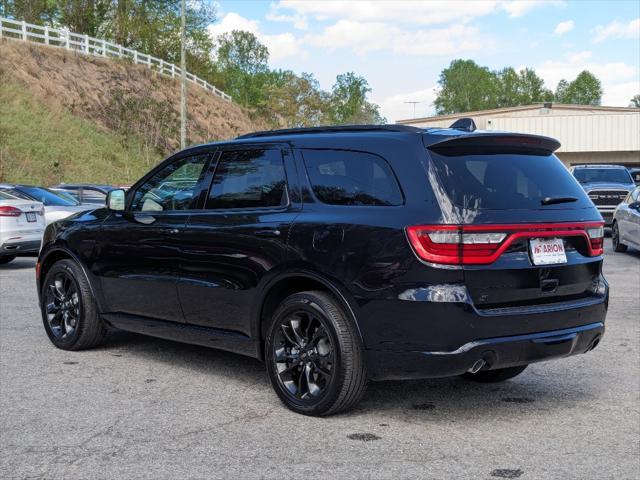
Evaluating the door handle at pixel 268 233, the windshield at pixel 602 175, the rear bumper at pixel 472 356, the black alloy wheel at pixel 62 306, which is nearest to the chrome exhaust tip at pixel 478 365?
the rear bumper at pixel 472 356

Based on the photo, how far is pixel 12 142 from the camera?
35.5 m

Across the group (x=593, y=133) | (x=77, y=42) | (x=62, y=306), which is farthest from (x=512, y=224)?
(x=593, y=133)

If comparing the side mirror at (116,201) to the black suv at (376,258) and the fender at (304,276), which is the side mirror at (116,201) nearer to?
the black suv at (376,258)

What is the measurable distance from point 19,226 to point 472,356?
39.2 ft

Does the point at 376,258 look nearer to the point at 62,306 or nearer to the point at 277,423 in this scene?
the point at 277,423

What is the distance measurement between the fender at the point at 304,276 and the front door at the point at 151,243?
0.85m

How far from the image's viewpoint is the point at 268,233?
5578mm

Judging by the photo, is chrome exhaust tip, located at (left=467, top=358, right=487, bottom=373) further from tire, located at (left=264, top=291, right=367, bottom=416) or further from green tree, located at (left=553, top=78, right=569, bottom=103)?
green tree, located at (left=553, top=78, right=569, bottom=103)

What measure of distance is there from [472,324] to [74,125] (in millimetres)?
39420

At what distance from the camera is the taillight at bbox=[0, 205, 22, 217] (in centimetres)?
1496

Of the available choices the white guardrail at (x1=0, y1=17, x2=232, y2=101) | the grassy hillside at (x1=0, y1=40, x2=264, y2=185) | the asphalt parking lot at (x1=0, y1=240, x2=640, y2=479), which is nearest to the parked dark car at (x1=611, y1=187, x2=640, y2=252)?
the asphalt parking lot at (x1=0, y1=240, x2=640, y2=479)

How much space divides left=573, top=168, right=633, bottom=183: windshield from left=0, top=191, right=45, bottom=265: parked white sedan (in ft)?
51.1

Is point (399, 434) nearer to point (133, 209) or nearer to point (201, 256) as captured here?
point (201, 256)

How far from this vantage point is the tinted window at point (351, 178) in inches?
202
